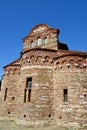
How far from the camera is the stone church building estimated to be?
13.4 meters

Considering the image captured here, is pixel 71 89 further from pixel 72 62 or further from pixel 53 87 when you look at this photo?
pixel 72 62

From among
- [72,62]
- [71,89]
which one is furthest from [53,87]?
[72,62]

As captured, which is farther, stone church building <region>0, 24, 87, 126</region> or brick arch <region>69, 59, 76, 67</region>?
brick arch <region>69, 59, 76, 67</region>

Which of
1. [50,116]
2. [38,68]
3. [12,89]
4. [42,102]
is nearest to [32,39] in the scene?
[38,68]

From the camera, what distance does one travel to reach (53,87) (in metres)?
15.1

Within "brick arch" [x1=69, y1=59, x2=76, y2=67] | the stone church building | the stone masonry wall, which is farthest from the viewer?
"brick arch" [x1=69, y1=59, x2=76, y2=67]

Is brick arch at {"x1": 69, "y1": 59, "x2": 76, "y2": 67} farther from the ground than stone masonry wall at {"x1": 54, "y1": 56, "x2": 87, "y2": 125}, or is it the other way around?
brick arch at {"x1": 69, "y1": 59, "x2": 76, "y2": 67}

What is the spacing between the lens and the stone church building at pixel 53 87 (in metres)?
13.4

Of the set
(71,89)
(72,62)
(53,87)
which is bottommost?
(71,89)

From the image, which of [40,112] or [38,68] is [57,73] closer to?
[38,68]

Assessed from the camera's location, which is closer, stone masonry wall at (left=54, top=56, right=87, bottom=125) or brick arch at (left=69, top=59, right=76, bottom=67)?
stone masonry wall at (left=54, top=56, right=87, bottom=125)

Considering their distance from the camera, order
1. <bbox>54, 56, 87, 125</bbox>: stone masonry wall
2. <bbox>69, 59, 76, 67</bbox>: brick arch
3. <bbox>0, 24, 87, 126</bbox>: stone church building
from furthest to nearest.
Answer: <bbox>69, 59, 76, 67</bbox>: brick arch, <bbox>0, 24, 87, 126</bbox>: stone church building, <bbox>54, 56, 87, 125</bbox>: stone masonry wall

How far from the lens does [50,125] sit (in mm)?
13859

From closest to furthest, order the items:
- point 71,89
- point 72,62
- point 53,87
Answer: point 71,89
point 72,62
point 53,87
